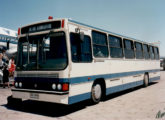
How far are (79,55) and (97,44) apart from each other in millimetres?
1464

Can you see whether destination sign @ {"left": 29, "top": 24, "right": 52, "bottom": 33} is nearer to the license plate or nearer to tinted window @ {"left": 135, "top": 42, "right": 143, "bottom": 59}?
the license plate

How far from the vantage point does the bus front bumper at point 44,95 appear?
5.14 m

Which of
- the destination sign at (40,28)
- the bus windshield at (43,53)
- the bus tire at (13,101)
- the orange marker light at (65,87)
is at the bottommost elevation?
the bus tire at (13,101)

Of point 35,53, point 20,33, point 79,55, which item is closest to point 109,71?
point 79,55

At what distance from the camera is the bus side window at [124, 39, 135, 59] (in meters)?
9.57

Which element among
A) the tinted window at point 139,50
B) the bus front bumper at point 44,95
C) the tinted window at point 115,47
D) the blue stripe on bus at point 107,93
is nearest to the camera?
the bus front bumper at point 44,95

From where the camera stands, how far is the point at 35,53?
586 centimetres

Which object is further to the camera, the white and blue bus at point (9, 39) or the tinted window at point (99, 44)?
the white and blue bus at point (9, 39)

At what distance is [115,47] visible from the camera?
8.47 metres

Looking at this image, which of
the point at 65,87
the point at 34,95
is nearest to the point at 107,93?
the point at 65,87

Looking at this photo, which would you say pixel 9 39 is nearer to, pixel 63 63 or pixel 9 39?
pixel 9 39

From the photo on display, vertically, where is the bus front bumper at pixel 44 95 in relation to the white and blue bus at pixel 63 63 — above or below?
below

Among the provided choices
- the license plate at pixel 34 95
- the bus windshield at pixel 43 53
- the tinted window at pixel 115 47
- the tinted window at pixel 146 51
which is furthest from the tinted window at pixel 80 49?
the tinted window at pixel 146 51

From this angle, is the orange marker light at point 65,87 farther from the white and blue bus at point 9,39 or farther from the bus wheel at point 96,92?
the white and blue bus at point 9,39
